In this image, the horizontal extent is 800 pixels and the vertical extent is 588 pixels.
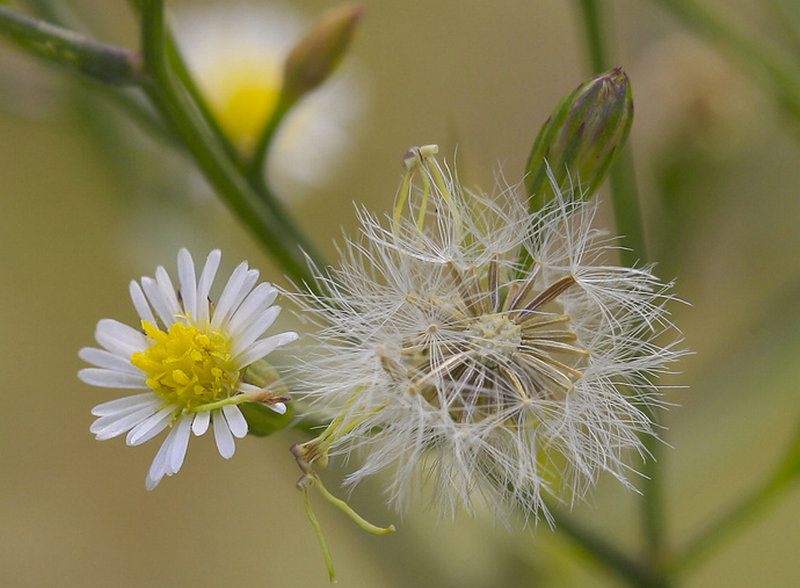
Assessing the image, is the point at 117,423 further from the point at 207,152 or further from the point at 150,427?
the point at 207,152

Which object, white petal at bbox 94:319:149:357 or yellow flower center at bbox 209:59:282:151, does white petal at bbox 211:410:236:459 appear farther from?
yellow flower center at bbox 209:59:282:151

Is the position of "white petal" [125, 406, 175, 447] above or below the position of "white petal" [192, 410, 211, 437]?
above

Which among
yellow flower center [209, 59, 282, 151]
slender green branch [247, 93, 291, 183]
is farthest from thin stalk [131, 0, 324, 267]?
yellow flower center [209, 59, 282, 151]

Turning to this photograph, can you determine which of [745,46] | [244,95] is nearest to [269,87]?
[244,95]

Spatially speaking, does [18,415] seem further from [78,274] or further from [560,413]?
[560,413]

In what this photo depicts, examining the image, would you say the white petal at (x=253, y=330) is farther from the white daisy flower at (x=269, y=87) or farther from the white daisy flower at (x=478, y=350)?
the white daisy flower at (x=269, y=87)

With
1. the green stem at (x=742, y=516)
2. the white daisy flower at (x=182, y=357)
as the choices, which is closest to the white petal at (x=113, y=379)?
the white daisy flower at (x=182, y=357)

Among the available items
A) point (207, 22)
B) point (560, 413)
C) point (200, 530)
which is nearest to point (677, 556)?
point (560, 413)

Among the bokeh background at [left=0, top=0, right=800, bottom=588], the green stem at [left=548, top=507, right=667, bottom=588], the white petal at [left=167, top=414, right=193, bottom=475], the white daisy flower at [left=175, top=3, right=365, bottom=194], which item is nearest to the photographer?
the white petal at [left=167, top=414, right=193, bottom=475]
